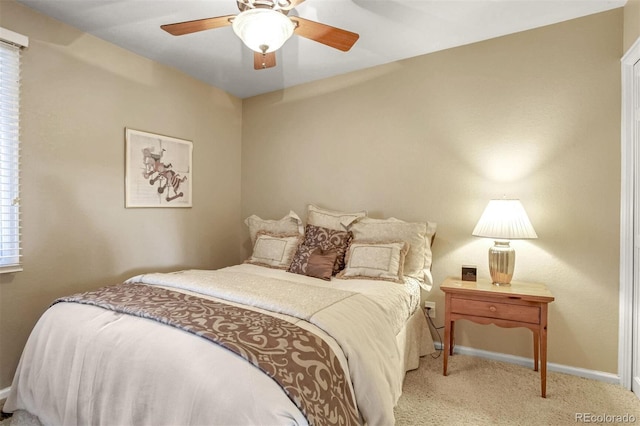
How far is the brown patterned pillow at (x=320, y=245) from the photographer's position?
276cm

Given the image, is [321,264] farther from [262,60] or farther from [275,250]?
[262,60]

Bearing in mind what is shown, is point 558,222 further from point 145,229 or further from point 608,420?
point 145,229

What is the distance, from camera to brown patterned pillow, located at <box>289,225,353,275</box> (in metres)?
2.76

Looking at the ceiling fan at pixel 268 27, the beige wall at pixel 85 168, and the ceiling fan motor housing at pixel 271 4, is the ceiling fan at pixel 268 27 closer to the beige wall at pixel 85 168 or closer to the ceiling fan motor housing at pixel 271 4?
the ceiling fan motor housing at pixel 271 4

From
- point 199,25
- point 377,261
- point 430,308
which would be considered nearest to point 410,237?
point 377,261

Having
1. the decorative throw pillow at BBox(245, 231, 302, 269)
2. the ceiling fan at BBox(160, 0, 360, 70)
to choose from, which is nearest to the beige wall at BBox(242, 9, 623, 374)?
the decorative throw pillow at BBox(245, 231, 302, 269)

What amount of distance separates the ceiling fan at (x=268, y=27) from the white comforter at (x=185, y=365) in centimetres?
136

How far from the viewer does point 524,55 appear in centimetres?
255

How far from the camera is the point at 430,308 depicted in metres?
2.84

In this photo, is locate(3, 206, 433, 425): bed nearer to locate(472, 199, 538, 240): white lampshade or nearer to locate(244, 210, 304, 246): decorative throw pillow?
locate(472, 199, 538, 240): white lampshade

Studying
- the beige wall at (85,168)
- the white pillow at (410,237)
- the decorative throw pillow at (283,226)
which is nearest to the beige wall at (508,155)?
the white pillow at (410,237)

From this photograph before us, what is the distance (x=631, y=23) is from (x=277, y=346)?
2.97 metres

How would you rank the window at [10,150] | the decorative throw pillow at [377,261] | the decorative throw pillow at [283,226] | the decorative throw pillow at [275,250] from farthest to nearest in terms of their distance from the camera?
the decorative throw pillow at [283,226], the decorative throw pillow at [275,250], the decorative throw pillow at [377,261], the window at [10,150]

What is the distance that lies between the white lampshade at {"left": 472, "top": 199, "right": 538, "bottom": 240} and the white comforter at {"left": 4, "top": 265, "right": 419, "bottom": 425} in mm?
883
